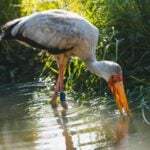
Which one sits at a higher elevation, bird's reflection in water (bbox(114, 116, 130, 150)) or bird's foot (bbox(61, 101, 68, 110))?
bird's foot (bbox(61, 101, 68, 110))

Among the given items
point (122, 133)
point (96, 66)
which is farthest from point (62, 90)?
point (122, 133)

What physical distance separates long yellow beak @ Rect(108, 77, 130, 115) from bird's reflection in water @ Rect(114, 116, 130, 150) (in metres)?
0.21

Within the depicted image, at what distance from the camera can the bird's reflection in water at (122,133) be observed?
22.7ft

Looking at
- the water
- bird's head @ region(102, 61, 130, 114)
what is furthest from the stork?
the water

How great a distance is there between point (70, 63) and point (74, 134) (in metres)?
2.95

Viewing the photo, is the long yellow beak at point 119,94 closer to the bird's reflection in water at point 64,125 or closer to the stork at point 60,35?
the stork at point 60,35

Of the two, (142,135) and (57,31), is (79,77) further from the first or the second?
(142,135)

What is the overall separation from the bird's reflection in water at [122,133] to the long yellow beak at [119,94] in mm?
208

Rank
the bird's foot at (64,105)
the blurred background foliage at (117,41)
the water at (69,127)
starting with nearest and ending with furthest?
the water at (69,127)
the bird's foot at (64,105)
the blurred background foliage at (117,41)

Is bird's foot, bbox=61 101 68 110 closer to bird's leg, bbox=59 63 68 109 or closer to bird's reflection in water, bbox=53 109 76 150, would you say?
bird's leg, bbox=59 63 68 109

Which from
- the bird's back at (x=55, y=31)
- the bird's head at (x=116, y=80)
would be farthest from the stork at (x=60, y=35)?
the bird's head at (x=116, y=80)

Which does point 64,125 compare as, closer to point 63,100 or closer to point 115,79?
point 115,79

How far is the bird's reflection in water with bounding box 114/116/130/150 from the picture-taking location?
691cm

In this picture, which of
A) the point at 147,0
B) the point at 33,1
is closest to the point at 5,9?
the point at 33,1
